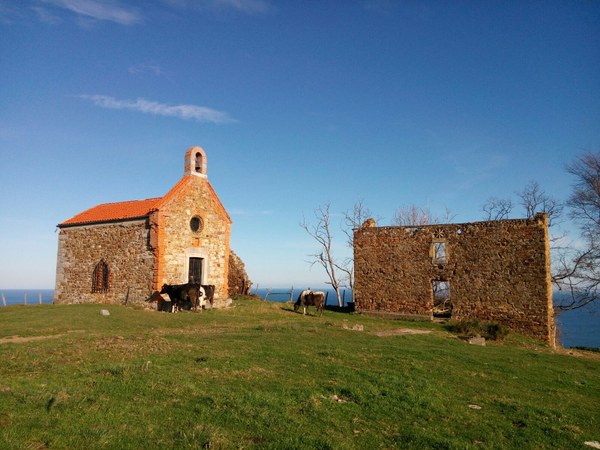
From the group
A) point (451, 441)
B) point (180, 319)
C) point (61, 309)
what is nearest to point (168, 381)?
point (451, 441)

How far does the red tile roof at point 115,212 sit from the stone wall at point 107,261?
406mm

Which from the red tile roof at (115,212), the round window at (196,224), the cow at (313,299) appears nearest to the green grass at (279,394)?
the cow at (313,299)

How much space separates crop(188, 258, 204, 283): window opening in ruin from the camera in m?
28.1

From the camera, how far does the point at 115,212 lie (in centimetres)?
2959

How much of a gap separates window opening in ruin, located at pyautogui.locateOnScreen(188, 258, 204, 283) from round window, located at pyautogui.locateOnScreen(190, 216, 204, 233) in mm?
1969

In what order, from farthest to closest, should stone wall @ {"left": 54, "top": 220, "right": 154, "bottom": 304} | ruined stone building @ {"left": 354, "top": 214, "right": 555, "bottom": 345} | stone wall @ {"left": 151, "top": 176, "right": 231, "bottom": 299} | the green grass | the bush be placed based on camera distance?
stone wall @ {"left": 54, "top": 220, "right": 154, "bottom": 304}, stone wall @ {"left": 151, "top": 176, "right": 231, "bottom": 299}, ruined stone building @ {"left": 354, "top": 214, "right": 555, "bottom": 345}, the bush, the green grass

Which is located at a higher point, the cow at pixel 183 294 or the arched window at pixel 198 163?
the arched window at pixel 198 163

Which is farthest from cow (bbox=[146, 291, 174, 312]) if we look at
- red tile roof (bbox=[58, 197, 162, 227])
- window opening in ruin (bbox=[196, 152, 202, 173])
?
window opening in ruin (bbox=[196, 152, 202, 173])

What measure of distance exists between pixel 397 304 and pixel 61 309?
19253 mm

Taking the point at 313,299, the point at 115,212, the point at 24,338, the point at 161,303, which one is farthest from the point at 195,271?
the point at 24,338

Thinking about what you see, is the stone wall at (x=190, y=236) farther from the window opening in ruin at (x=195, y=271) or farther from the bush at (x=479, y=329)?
the bush at (x=479, y=329)

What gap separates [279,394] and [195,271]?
21269 millimetres

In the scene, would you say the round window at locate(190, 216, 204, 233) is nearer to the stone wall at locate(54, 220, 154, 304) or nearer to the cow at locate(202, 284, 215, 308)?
the stone wall at locate(54, 220, 154, 304)

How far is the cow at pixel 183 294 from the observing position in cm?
2486
